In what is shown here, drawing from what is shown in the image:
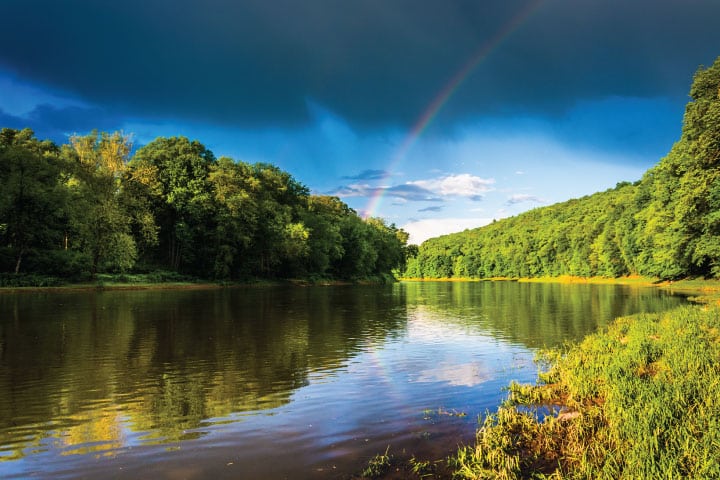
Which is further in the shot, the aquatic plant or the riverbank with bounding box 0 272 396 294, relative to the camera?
the riverbank with bounding box 0 272 396 294

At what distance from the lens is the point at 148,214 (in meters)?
64.4

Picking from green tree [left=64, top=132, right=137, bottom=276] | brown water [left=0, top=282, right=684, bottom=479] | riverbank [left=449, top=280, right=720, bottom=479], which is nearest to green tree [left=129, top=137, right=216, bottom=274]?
green tree [left=64, top=132, right=137, bottom=276]

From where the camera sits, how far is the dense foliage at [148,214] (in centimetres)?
5247

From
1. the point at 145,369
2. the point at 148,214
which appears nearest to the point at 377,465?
the point at 145,369

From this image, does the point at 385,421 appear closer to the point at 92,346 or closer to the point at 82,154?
the point at 92,346

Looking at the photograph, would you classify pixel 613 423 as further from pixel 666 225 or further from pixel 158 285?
pixel 158 285

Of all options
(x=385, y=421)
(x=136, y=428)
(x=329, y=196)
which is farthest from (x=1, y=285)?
(x=329, y=196)

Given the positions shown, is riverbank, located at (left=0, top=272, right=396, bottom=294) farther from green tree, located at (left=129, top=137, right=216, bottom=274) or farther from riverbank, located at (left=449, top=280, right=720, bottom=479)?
riverbank, located at (left=449, top=280, right=720, bottom=479)

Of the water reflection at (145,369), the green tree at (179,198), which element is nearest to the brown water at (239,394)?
the water reflection at (145,369)

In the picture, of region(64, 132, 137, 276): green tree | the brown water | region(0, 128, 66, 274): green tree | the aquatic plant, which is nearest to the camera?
the aquatic plant

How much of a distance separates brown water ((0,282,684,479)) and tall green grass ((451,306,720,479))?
1028 millimetres

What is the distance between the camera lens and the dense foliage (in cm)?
5247

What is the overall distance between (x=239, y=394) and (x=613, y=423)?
841 centimetres

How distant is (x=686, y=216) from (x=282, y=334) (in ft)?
135
